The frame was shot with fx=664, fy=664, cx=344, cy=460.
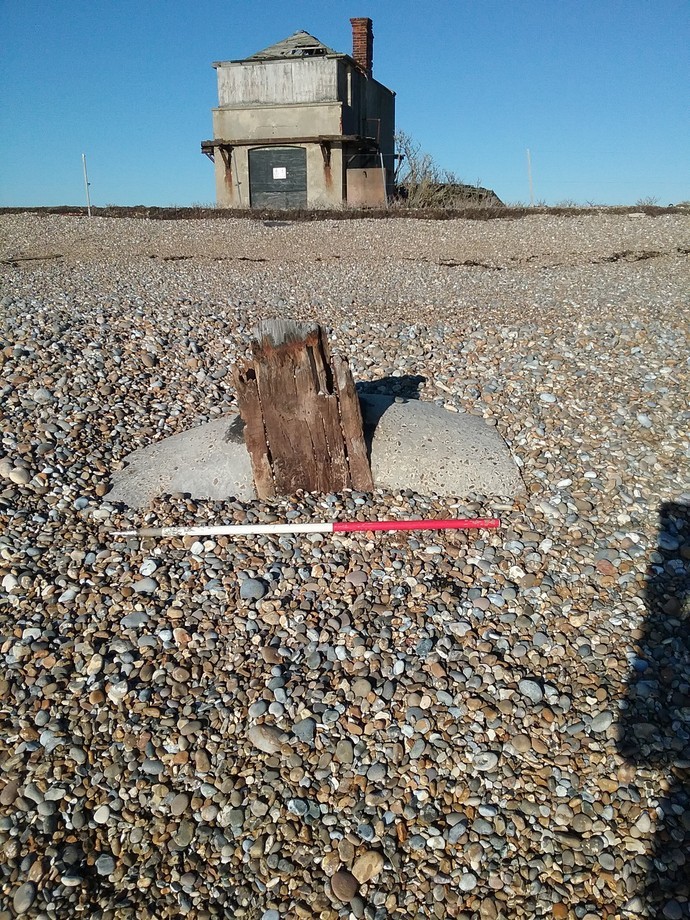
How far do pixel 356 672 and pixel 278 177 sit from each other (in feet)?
76.7

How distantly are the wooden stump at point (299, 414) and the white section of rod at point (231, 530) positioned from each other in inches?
16.0

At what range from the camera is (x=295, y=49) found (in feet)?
75.2

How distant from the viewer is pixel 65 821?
8.57ft

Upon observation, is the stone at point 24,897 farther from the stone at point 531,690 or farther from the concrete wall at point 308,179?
the concrete wall at point 308,179

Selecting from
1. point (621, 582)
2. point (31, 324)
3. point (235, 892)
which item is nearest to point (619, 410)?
point (621, 582)

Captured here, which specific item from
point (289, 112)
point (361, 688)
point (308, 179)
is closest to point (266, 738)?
point (361, 688)

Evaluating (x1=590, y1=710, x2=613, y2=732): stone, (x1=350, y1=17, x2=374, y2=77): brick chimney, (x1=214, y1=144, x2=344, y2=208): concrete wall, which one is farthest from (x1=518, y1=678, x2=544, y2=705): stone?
(x1=350, y1=17, x2=374, y2=77): brick chimney

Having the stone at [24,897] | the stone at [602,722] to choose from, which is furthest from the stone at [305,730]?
the stone at [602,722]

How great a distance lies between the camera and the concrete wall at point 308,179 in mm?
23031

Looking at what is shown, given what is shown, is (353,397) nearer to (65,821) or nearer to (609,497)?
(609,497)

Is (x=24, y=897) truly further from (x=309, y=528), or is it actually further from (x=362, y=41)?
(x=362, y=41)

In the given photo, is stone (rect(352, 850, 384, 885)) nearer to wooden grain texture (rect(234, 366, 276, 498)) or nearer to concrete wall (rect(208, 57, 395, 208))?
wooden grain texture (rect(234, 366, 276, 498))

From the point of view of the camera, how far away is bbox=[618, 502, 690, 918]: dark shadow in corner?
7.69ft

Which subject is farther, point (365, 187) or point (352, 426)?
point (365, 187)
